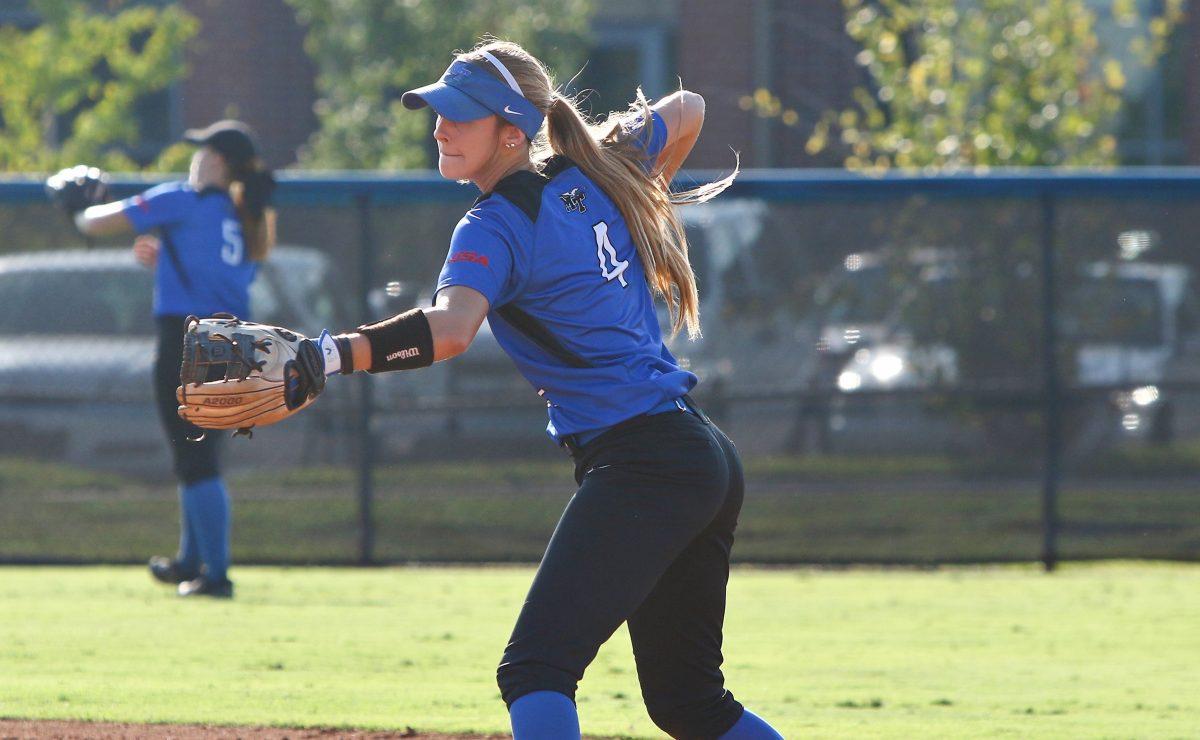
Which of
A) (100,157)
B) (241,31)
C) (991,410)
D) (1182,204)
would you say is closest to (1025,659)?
(991,410)

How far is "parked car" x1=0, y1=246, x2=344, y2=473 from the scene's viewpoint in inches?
336

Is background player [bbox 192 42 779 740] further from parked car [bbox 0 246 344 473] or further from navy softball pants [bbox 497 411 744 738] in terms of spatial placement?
parked car [bbox 0 246 344 473]

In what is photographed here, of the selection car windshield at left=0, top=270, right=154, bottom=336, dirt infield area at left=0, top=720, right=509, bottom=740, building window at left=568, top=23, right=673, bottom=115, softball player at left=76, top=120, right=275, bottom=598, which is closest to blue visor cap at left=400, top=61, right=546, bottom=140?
dirt infield area at left=0, top=720, right=509, bottom=740

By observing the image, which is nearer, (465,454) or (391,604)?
(391,604)

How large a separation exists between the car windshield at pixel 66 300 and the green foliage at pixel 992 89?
5.16 meters

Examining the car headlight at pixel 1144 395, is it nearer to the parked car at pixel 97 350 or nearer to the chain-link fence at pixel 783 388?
the chain-link fence at pixel 783 388

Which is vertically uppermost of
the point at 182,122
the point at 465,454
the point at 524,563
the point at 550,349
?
the point at 182,122

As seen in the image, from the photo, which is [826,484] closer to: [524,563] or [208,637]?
[524,563]

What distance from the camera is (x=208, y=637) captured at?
6.50m

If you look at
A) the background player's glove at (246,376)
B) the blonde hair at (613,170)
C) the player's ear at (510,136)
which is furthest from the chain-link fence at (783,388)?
the background player's glove at (246,376)

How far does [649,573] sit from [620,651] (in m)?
3.19

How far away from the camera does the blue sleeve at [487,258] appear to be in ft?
10.7

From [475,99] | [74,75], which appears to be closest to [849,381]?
[475,99]

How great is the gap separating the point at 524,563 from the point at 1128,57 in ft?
33.7
